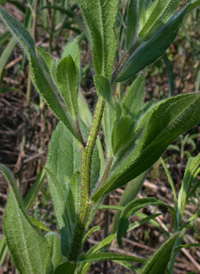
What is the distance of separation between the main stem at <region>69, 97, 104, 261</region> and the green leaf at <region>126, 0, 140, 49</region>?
141 mm

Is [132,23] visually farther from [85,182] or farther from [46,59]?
[85,182]

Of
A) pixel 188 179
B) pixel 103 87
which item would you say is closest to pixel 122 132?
pixel 103 87

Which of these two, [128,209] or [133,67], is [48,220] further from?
[133,67]

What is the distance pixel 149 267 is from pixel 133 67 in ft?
1.35

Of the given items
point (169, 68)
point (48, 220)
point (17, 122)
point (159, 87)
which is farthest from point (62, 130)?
point (17, 122)

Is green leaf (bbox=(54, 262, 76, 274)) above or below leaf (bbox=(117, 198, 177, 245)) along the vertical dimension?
below

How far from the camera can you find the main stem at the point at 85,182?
77 cm

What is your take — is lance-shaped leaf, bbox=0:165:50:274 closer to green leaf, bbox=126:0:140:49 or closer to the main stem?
the main stem

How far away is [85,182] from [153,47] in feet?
1.04

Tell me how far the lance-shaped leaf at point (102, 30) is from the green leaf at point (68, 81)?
5 centimetres

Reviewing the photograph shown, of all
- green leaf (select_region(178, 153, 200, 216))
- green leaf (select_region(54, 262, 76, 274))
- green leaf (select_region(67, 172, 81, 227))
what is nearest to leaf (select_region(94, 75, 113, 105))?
green leaf (select_region(67, 172, 81, 227))

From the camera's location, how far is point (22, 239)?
0.74m

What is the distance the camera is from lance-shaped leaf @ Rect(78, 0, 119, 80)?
0.70 meters

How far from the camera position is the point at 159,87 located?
11.8 feet
